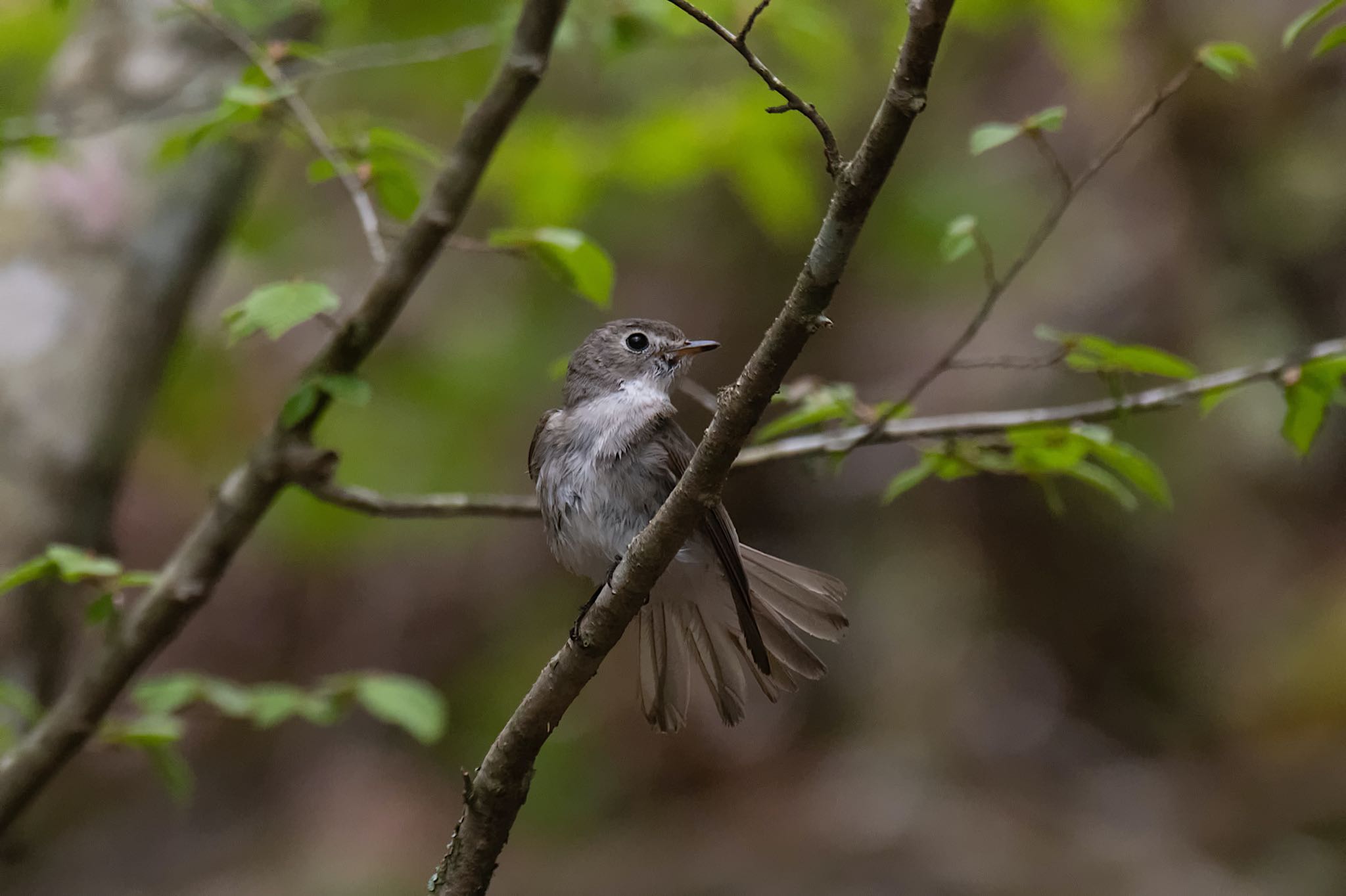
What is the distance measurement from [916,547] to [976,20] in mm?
3770

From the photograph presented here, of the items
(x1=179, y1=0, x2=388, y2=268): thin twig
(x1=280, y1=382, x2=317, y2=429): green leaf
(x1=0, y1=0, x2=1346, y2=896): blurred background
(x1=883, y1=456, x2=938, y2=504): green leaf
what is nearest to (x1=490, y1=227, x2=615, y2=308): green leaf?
(x1=179, y1=0, x2=388, y2=268): thin twig

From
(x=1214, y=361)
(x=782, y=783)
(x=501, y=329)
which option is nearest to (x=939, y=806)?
(x=782, y=783)

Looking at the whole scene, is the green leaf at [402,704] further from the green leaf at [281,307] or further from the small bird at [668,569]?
the green leaf at [281,307]

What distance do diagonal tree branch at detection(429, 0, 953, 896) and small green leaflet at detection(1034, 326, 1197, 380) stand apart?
0.88 m

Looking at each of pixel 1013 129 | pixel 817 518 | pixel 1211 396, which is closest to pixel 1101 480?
pixel 1211 396

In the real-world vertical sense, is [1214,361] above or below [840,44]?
above

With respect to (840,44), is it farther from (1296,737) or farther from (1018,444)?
(1296,737)

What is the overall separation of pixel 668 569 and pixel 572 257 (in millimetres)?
704

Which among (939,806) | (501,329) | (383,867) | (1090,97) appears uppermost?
(1090,97)

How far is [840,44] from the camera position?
356cm

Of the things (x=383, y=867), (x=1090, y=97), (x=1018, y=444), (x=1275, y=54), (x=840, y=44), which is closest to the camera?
(x=1018, y=444)

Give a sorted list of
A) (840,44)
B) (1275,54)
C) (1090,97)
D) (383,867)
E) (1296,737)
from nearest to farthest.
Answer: (840,44) < (1296,737) < (383,867) < (1275,54) < (1090,97)

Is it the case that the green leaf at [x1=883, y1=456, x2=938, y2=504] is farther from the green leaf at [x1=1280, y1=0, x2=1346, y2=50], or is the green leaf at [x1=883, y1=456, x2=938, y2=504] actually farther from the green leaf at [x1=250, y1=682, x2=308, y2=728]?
the green leaf at [x1=250, y1=682, x2=308, y2=728]

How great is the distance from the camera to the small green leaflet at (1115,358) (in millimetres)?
2258
